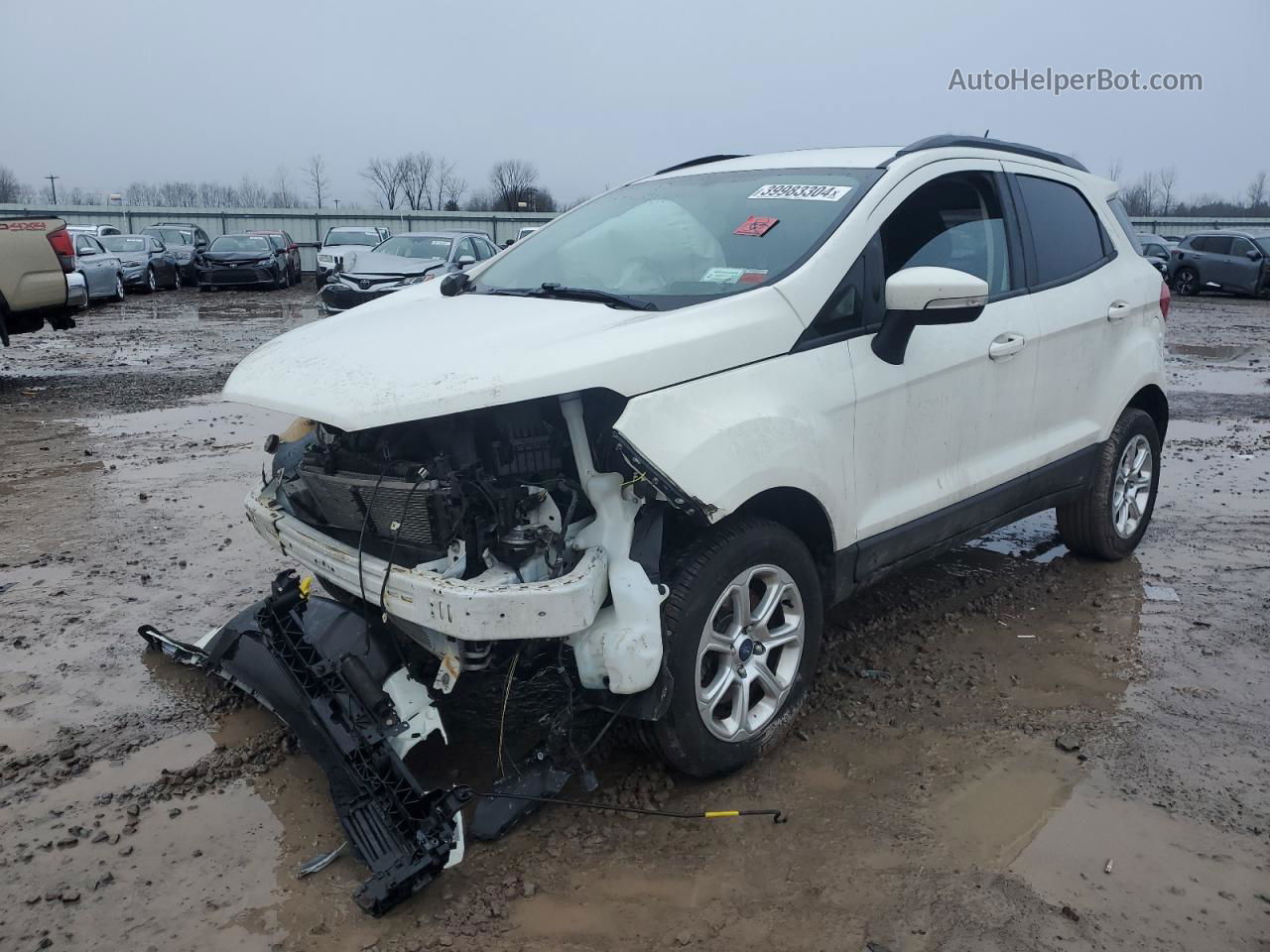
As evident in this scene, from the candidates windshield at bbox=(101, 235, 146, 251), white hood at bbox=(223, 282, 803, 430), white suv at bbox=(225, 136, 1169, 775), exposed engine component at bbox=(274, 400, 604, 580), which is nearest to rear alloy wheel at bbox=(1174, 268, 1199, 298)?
white suv at bbox=(225, 136, 1169, 775)

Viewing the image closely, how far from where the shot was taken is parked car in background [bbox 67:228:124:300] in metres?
19.0

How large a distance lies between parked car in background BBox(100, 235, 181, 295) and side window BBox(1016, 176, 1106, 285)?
23.2m

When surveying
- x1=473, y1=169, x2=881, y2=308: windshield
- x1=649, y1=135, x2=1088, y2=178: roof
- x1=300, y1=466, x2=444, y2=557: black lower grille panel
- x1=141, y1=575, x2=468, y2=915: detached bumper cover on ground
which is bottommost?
x1=141, y1=575, x2=468, y2=915: detached bumper cover on ground

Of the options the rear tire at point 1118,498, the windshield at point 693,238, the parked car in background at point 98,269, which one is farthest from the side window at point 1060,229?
the parked car in background at point 98,269

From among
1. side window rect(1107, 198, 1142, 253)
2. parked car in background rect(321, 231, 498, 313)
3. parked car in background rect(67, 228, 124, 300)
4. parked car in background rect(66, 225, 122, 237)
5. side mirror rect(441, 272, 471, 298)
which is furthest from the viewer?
parked car in background rect(66, 225, 122, 237)

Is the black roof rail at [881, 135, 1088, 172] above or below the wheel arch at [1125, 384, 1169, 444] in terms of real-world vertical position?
above

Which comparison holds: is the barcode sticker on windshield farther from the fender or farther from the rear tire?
the rear tire

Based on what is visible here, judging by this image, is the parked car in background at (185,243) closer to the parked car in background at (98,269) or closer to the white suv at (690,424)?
the parked car in background at (98,269)

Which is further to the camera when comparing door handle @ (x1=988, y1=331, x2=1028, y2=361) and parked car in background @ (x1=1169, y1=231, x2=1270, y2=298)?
parked car in background @ (x1=1169, y1=231, x2=1270, y2=298)

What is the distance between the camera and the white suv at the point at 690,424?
277cm

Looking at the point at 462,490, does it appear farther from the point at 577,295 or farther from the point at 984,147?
the point at 984,147

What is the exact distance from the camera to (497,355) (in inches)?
111

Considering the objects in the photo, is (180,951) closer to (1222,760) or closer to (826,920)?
(826,920)

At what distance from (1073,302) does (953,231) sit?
2.76 ft
